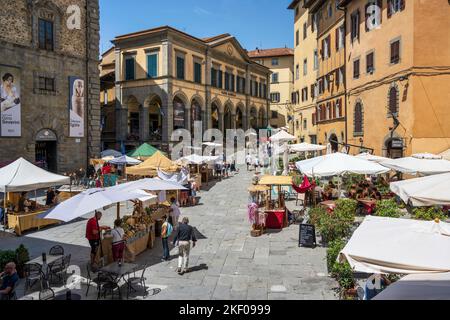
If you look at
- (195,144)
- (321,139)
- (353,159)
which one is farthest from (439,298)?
(195,144)

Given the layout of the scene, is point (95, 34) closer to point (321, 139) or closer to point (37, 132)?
point (37, 132)

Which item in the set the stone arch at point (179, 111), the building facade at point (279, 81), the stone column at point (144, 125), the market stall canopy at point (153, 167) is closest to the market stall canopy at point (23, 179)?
the market stall canopy at point (153, 167)

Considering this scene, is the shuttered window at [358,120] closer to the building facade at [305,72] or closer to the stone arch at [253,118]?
the building facade at [305,72]

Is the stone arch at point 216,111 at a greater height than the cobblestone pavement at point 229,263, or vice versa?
the stone arch at point 216,111

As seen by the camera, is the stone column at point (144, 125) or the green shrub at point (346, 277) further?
the stone column at point (144, 125)

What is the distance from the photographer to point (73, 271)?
9547 millimetres

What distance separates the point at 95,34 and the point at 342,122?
20773 millimetres

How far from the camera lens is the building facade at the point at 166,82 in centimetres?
3859

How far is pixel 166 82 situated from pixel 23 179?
2614 centimetres

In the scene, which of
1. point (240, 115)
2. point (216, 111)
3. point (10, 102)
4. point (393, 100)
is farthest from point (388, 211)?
point (240, 115)

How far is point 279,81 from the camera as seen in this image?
66.2m

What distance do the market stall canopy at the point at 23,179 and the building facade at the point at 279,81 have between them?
175 ft

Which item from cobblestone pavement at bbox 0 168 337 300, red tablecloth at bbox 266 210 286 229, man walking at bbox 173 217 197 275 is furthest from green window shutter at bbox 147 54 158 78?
man walking at bbox 173 217 197 275

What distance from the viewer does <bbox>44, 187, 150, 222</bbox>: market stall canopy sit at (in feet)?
29.0
